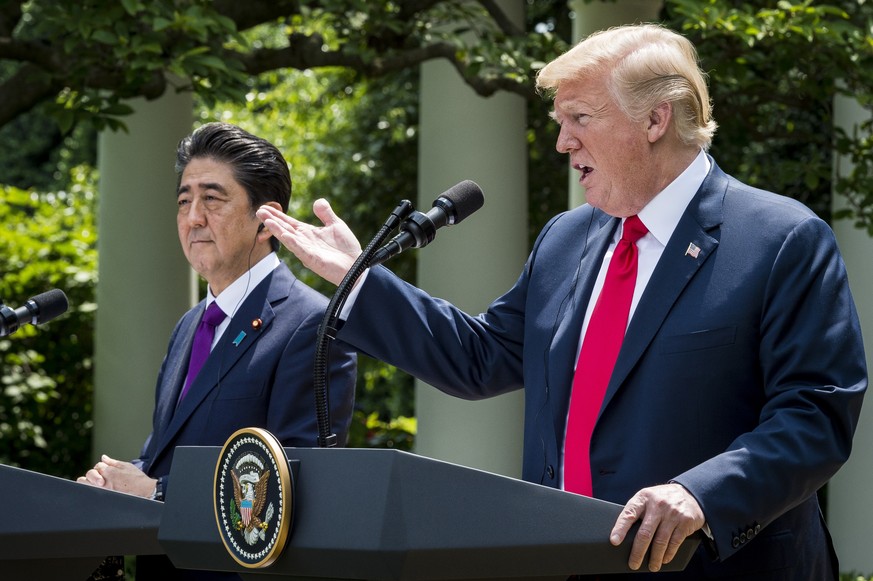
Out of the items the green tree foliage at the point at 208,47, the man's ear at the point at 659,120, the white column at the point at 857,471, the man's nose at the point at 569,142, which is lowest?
the white column at the point at 857,471

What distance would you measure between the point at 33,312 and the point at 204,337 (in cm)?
54

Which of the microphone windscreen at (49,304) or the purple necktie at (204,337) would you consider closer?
the microphone windscreen at (49,304)

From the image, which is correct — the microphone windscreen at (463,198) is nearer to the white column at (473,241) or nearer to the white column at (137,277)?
the white column at (473,241)

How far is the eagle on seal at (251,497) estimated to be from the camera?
78.0 inches

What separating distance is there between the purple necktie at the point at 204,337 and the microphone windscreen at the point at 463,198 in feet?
4.26

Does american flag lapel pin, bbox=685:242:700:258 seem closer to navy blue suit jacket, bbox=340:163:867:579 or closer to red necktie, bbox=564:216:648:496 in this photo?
navy blue suit jacket, bbox=340:163:867:579

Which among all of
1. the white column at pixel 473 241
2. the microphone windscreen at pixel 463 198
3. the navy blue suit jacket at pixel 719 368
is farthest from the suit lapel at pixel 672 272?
the white column at pixel 473 241

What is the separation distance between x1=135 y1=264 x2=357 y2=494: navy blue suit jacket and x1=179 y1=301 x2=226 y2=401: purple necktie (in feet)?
0.31

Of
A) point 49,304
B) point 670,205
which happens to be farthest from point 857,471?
point 49,304

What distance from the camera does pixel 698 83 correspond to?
2.69 meters

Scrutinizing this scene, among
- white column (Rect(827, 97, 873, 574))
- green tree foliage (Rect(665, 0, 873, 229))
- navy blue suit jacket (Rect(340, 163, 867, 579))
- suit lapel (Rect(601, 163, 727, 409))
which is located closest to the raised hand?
navy blue suit jacket (Rect(340, 163, 867, 579))

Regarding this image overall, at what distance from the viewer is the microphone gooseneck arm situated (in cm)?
226

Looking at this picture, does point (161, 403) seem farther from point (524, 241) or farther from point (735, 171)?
point (735, 171)

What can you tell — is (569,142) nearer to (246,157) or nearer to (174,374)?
(246,157)
